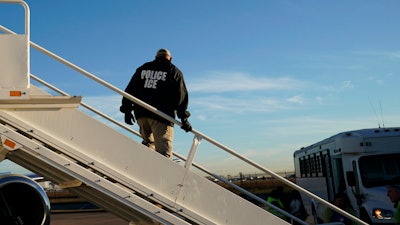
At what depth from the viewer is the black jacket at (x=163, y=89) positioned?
4.93 meters

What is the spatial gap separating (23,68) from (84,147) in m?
0.91

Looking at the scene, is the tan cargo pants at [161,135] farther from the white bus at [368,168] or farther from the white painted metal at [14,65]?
the white bus at [368,168]

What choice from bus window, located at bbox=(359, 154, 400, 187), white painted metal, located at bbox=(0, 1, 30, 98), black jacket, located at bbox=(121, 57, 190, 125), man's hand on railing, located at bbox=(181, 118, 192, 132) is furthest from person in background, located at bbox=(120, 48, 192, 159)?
bus window, located at bbox=(359, 154, 400, 187)

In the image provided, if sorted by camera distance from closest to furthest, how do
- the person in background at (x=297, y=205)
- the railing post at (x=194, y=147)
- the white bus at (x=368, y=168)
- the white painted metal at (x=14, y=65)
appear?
the white painted metal at (x=14, y=65), the railing post at (x=194, y=147), the white bus at (x=368, y=168), the person in background at (x=297, y=205)

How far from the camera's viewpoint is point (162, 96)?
A: 4992 mm

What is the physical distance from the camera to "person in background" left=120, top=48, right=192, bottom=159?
16.3ft

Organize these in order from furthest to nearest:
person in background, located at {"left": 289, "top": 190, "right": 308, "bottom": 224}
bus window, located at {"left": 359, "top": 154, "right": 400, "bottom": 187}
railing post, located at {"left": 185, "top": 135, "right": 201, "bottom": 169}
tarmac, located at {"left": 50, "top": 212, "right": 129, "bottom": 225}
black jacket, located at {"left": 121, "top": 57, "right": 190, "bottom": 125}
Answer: tarmac, located at {"left": 50, "top": 212, "right": 129, "bottom": 225} < person in background, located at {"left": 289, "top": 190, "right": 308, "bottom": 224} < bus window, located at {"left": 359, "top": 154, "right": 400, "bottom": 187} < black jacket, located at {"left": 121, "top": 57, "right": 190, "bottom": 125} < railing post, located at {"left": 185, "top": 135, "right": 201, "bottom": 169}

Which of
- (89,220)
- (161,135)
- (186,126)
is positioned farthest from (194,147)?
(89,220)

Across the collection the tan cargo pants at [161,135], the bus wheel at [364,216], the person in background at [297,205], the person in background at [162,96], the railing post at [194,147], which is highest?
the person in background at [162,96]

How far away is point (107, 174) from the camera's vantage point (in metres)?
4.25

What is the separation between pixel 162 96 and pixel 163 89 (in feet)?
0.27

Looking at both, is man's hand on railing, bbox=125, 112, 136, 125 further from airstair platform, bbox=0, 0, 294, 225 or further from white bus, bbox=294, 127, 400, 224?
white bus, bbox=294, 127, 400, 224

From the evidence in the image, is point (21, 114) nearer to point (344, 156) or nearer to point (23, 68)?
point (23, 68)

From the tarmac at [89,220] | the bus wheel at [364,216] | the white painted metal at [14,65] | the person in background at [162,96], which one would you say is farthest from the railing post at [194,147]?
the tarmac at [89,220]
